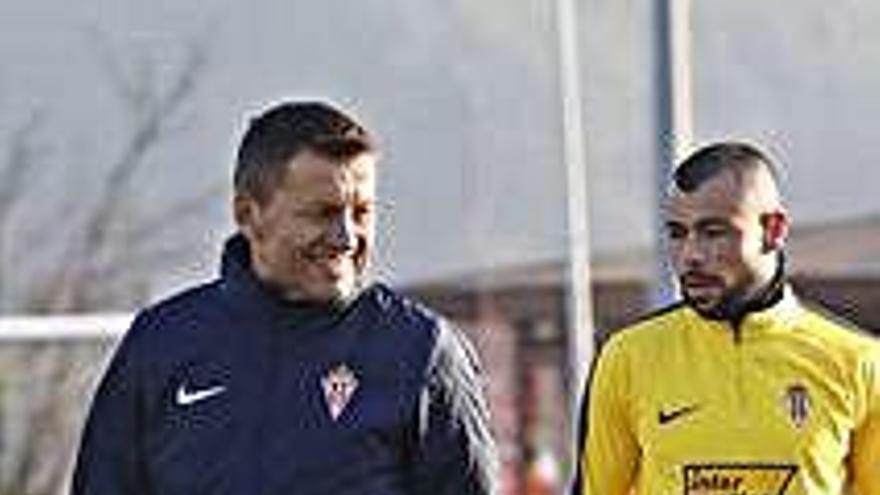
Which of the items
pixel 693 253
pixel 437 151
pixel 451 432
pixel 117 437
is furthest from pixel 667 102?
pixel 117 437

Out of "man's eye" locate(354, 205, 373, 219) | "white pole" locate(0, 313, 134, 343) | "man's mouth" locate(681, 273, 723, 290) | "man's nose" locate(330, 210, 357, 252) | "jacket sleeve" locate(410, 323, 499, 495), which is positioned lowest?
"white pole" locate(0, 313, 134, 343)

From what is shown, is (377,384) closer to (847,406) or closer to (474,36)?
(847,406)

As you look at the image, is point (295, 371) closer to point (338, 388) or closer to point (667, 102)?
point (338, 388)

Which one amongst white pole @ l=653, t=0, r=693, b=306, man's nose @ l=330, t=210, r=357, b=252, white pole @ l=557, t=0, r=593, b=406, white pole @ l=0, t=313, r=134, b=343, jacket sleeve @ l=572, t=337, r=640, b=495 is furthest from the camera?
white pole @ l=557, t=0, r=593, b=406

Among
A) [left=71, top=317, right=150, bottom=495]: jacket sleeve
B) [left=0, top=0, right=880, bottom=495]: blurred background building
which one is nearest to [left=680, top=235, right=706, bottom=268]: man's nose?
[left=71, top=317, right=150, bottom=495]: jacket sleeve

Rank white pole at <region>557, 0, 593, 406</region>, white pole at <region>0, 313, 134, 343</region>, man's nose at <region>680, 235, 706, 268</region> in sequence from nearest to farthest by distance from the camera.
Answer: man's nose at <region>680, 235, 706, 268</region> → white pole at <region>0, 313, 134, 343</region> → white pole at <region>557, 0, 593, 406</region>

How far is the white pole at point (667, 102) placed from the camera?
4.89 metres

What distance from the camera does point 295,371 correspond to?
2943 millimetres

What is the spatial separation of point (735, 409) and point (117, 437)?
45.9 inches

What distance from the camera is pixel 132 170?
5.39 metres

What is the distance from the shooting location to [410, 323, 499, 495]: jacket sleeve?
2.94 metres

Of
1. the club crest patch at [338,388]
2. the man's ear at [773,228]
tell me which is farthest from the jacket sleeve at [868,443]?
the club crest patch at [338,388]

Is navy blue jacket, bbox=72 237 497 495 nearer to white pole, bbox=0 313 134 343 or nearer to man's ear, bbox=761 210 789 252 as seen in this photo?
man's ear, bbox=761 210 789 252

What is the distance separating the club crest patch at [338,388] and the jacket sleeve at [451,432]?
0.28 feet
